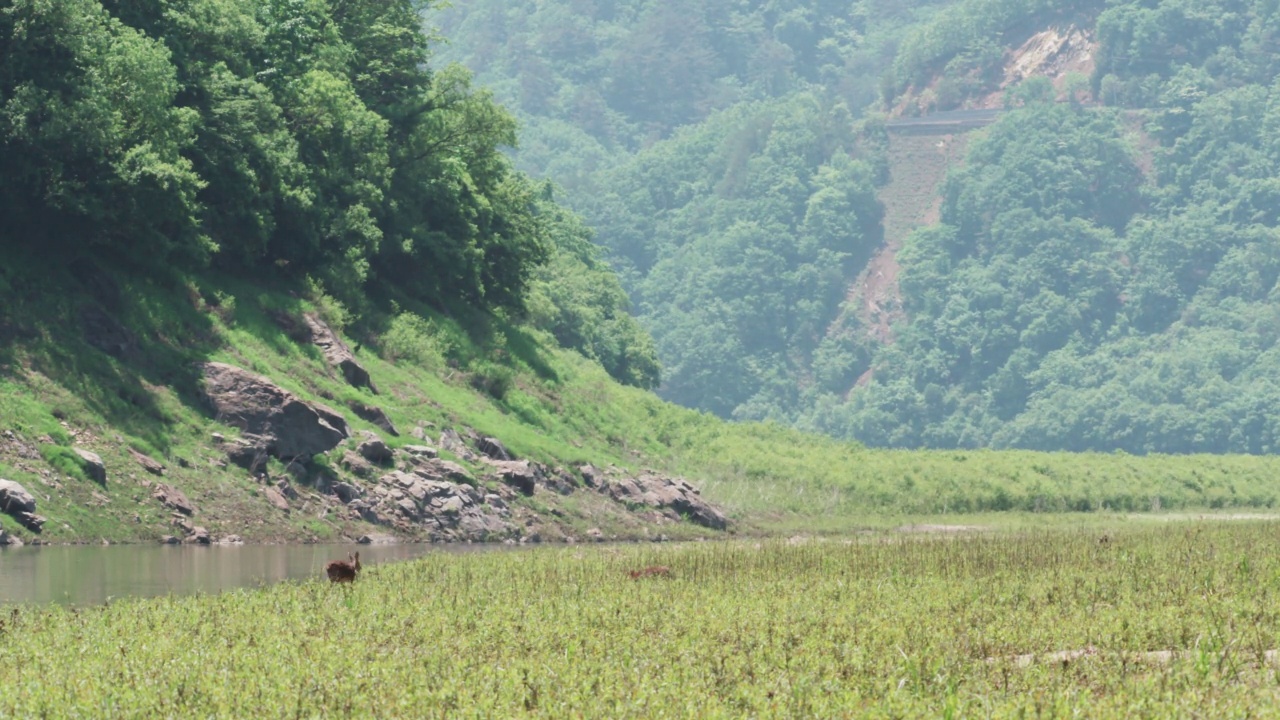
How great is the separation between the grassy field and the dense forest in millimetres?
→ 23416

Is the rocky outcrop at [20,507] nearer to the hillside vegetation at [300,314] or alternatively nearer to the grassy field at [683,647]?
the hillside vegetation at [300,314]

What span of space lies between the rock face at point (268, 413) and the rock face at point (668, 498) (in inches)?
500

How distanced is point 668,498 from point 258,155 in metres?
17.2

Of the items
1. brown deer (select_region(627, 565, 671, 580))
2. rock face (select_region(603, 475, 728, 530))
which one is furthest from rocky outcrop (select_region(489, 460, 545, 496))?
brown deer (select_region(627, 565, 671, 580))

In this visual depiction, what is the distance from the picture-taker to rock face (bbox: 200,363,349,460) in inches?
2068

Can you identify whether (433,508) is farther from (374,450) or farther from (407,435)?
(407,435)

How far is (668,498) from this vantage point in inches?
2544

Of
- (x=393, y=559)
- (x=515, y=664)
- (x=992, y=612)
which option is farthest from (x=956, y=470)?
(x=515, y=664)

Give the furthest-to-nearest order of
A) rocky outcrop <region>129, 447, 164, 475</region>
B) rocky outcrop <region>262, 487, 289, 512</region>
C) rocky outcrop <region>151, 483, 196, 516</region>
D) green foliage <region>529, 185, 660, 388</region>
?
1. green foliage <region>529, 185, 660, 388</region>
2. rocky outcrop <region>262, 487, 289, 512</region>
3. rocky outcrop <region>129, 447, 164, 475</region>
4. rocky outcrop <region>151, 483, 196, 516</region>

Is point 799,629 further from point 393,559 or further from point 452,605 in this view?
point 393,559

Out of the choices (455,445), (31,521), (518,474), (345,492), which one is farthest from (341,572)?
(455,445)

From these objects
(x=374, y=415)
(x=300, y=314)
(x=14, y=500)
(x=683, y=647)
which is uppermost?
(x=300, y=314)

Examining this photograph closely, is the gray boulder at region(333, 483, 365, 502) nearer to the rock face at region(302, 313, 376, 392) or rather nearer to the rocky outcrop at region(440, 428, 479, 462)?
the rocky outcrop at region(440, 428, 479, 462)

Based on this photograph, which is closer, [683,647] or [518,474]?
[683,647]
